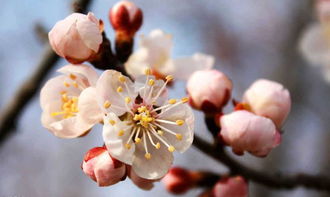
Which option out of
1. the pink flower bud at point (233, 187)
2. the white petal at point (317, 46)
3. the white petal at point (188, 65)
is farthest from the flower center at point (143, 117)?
the white petal at point (317, 46)

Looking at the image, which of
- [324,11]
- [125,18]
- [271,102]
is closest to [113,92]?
[125,18]

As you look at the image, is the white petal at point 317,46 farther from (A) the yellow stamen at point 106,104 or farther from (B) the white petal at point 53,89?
Result: (A) the yellow stamen at point 106,104

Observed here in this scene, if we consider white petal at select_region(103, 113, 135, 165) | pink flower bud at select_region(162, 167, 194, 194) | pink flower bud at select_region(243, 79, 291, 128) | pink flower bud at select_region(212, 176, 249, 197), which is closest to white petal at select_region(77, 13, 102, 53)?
white petal at select_region(103, 113, 135, 165)

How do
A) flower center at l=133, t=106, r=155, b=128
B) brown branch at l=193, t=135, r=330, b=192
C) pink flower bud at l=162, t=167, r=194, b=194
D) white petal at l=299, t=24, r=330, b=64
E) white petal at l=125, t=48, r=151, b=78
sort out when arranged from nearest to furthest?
flower center at l=133, t=106, r=155, b=128, brown branch at l=193, t=135, r=330, b=192, white petal at l=125, t=48, r=151, b=78, pink flower bud at l=162, t=167, r=194, b=194, white petal at l=299, t=24, r=330, b=64

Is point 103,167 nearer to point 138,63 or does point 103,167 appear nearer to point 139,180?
point 139,180

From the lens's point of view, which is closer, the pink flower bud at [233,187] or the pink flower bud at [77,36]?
the pink flower bud at [77,36]

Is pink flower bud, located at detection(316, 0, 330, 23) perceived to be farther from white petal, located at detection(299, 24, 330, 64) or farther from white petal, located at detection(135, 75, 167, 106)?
white petal, located at detection(135, 75, 167, 106)
